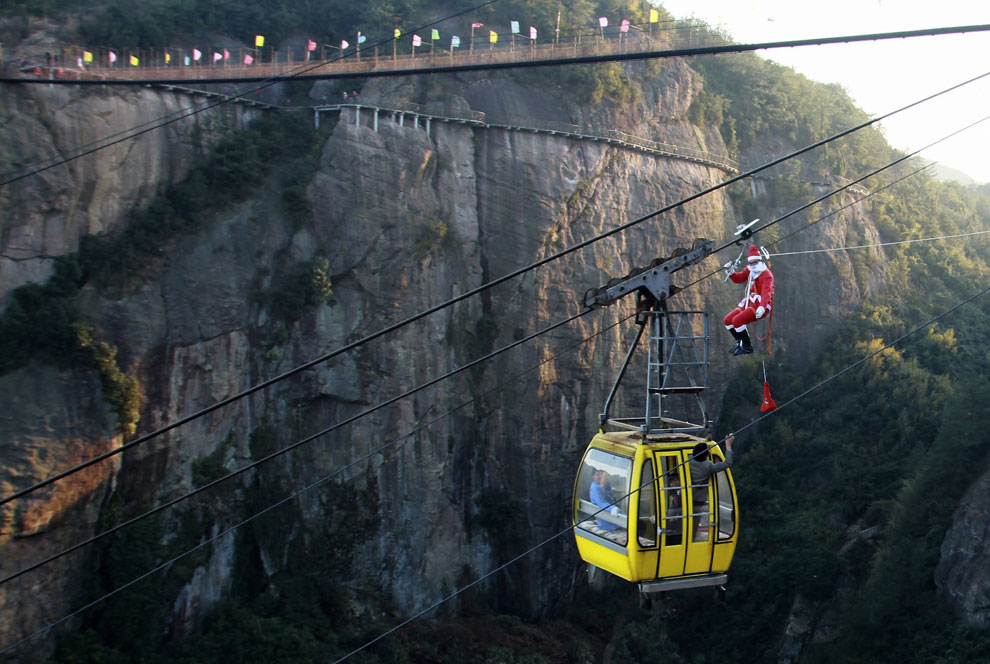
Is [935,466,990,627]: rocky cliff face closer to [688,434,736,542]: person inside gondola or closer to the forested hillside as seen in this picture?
the forested hillside

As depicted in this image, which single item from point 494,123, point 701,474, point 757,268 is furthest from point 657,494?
point 494,123

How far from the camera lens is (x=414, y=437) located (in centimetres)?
2094

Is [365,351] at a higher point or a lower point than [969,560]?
higher

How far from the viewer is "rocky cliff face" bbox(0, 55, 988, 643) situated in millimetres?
17281

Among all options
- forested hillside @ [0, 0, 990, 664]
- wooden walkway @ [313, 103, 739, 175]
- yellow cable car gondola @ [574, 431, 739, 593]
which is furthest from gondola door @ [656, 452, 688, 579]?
wooden walkway @ [313, 103, 739, 175]

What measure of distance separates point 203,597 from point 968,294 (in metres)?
27.4

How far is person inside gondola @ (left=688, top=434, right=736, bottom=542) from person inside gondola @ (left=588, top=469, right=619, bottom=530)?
2.90ft

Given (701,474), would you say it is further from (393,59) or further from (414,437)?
(393,59)

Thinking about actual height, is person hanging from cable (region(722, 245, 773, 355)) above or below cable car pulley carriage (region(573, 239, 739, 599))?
above

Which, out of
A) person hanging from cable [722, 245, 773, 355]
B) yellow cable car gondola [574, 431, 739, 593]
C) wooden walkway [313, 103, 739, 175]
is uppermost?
wooden walkway [313, 103, 739, 175]

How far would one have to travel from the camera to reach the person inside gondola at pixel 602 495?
9.08 meters

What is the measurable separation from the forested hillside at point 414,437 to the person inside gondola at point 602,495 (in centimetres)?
873

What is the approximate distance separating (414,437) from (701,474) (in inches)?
507

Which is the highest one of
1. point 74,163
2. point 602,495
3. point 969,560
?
point 74,163
